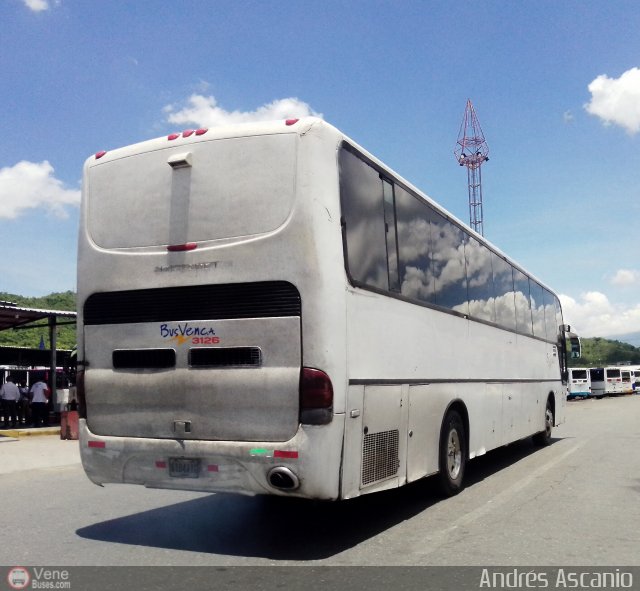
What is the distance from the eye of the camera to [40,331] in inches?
2694

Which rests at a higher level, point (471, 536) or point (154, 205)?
point (154, 205)

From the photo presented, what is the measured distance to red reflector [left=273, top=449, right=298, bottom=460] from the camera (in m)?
5.60

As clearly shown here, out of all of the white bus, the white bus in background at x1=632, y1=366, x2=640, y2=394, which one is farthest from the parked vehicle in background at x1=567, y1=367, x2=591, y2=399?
the white bus

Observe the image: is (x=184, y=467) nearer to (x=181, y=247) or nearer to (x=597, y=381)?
(x=181, y=247)

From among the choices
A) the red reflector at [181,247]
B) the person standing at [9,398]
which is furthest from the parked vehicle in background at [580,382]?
the red reflector at [181,247]

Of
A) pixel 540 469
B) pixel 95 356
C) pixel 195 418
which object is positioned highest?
pixel 95 356

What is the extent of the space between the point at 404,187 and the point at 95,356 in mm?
3751

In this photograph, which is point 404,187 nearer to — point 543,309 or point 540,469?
point 540,469

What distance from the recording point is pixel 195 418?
604cm

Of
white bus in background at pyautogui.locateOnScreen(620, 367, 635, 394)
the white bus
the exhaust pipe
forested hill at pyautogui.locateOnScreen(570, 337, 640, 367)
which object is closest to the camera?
the exhaust pipe

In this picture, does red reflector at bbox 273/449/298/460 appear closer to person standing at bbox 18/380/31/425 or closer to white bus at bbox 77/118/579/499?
white bus at bbox 77/118/579/499

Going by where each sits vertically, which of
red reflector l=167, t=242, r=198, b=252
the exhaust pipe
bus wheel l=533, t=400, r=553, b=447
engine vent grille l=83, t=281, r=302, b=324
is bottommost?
bus wheel l=533, t=400, r=553, b=447
